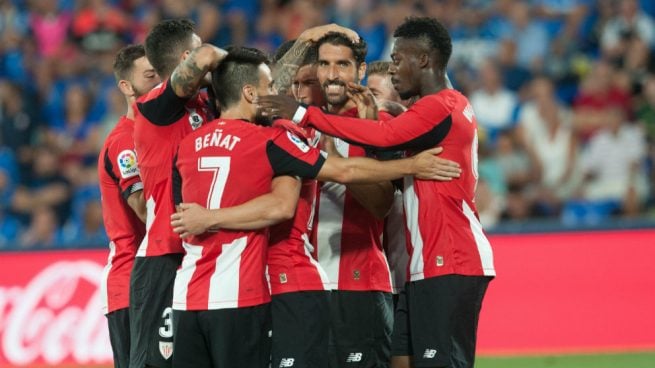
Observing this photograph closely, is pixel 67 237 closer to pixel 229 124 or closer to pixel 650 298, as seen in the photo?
pixel 650 298

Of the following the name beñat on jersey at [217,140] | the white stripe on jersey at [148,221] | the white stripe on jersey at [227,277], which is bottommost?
the white stripe on jersey at [227,277]

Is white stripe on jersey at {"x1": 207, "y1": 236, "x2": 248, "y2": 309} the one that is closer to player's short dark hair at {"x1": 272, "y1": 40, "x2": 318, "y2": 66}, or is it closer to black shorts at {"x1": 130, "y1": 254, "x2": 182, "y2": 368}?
black shorts at {"x1": 130, "y1": 254, "x2": 182, "y2": 368}

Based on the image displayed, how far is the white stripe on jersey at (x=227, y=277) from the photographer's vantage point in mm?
5898

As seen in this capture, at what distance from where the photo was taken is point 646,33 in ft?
44.6

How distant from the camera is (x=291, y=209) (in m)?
6.00

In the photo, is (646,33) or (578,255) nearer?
(578,255)

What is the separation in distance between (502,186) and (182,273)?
23.2 feet

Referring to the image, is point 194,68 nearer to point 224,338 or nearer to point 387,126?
point 387,126

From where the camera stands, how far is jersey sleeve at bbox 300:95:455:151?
20.7 ft

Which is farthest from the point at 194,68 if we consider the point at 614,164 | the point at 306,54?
the point at 614,164

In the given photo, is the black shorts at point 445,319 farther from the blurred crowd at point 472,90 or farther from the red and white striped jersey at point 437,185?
the blurred crowd at point 472,90

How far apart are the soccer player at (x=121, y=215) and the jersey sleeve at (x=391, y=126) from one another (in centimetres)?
126

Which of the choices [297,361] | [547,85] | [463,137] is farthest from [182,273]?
[547,85]

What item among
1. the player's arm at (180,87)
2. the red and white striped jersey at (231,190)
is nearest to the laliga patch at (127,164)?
the player's arm at (180,87)
